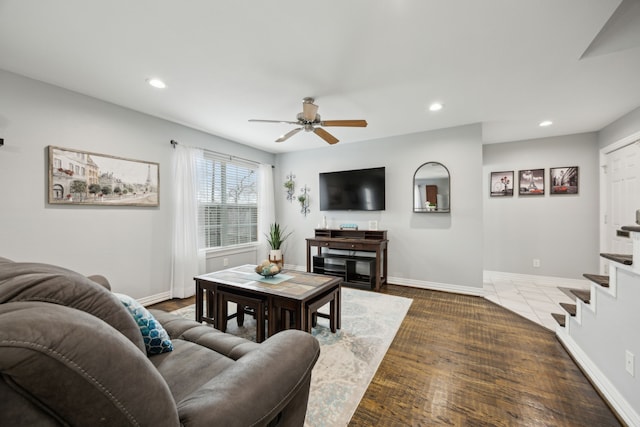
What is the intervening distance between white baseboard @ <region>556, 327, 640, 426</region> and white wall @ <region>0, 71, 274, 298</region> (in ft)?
14.5

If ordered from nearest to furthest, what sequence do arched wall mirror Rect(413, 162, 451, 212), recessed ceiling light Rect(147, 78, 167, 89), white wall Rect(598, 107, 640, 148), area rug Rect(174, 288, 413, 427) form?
area rug Rect(174, 288, 413, 427) < recessed ceiling light Rect(147, 78, 167, 89) < white wall Rect(598, 107, 640, 148) < arched wall mirror Rect(413, 162, 451, 212)

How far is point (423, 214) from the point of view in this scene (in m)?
4.07

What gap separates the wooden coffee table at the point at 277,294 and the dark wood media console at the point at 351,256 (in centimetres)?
157

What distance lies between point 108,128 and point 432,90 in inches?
145

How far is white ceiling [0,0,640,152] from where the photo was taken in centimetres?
164

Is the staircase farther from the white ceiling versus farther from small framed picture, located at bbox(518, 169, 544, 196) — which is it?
small framed picture, located at bbox(518, 169, 544, 196)

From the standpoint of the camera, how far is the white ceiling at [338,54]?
5.37ft

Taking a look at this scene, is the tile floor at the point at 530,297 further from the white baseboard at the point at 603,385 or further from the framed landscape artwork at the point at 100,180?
the framed landscape artwork at the point at 100,180

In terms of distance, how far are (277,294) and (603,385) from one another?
233cm

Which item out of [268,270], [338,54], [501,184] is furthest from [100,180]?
[501,184]

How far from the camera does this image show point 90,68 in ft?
7.47

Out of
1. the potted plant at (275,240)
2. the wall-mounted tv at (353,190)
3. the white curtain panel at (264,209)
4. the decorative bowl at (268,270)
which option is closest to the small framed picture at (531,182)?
the wall-mounted tv at (353,190)

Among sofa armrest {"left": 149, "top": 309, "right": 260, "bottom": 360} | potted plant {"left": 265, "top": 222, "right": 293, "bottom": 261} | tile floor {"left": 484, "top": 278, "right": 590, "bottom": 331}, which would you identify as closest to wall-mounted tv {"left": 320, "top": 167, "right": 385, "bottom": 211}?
potted plant {"left": 265, "top": 222, "right": 293, "bottom": 261}

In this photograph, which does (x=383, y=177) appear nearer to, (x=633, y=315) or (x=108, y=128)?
(x=633, y=315)
